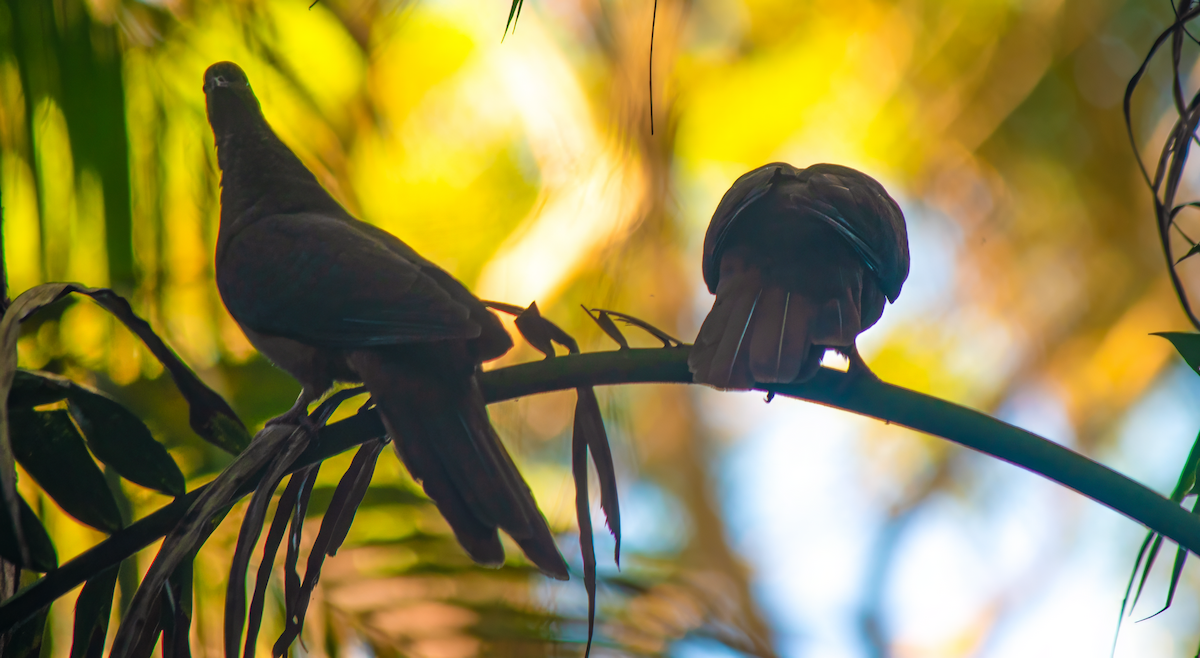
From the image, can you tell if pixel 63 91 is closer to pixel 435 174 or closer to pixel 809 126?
pixel 435 174

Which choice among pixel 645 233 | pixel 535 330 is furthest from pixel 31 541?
pixel 645 233

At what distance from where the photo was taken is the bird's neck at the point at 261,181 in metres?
1.42

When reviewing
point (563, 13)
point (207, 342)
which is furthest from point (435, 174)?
point (207, 342)

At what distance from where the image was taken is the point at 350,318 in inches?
44.1

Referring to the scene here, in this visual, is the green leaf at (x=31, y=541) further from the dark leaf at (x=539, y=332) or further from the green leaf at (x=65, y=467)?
the dark leaf at (x=539, y=332)

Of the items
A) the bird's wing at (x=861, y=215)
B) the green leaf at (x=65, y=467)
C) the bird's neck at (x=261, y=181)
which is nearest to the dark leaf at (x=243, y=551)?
the green leaf at (x=65, y=467)

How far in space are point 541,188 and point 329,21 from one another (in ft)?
3.59

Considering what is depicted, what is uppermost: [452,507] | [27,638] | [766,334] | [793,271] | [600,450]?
[793,271]

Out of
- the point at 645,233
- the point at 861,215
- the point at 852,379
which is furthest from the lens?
the point at 645,233

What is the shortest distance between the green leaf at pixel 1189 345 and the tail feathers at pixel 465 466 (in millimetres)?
711

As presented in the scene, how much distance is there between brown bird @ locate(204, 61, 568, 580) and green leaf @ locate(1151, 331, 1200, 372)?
0.71 metres

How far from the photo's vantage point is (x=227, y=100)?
147 centimetres

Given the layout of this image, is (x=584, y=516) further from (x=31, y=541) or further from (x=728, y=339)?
(x=31, y=541)

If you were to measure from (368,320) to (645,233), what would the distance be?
217cm
